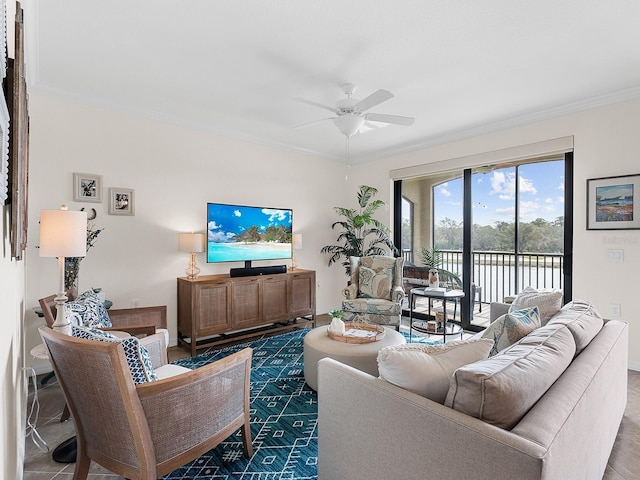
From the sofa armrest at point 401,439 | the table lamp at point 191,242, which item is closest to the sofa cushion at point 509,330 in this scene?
the sofa armrest at point 401,439

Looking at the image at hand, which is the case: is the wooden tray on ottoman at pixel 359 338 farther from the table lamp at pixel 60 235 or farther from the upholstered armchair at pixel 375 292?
the table lamp at pixel 60 235

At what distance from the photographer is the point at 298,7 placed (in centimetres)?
195

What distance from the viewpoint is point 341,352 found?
250 centimetres

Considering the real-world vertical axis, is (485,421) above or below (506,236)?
below

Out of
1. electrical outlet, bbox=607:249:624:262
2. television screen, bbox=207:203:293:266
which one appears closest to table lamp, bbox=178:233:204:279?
television screen, bbox=207:203:293:266

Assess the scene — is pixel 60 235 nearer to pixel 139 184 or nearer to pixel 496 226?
pixel 139 184

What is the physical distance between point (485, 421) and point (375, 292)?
3.37 m

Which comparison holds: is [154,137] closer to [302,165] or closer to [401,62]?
[302,165]

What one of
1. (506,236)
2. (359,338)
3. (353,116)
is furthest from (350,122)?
(506,236)

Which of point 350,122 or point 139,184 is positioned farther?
point 139,184

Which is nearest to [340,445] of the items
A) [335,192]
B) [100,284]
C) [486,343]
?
[486,343]

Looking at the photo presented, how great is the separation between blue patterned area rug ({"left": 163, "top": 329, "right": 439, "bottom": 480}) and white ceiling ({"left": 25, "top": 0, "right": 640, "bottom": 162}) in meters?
2.57

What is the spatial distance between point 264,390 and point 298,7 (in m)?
2.71

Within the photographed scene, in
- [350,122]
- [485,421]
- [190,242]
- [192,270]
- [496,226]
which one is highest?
[350,122]
